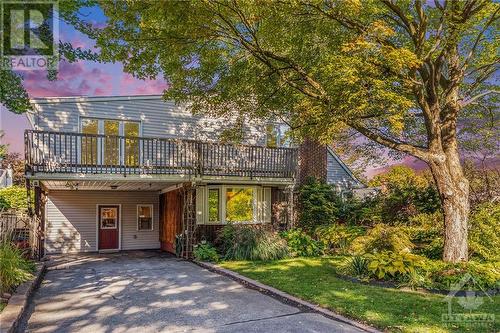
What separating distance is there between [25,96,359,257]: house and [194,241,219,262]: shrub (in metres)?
0.63

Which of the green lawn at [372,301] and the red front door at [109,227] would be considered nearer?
the green lawn at [372,301]

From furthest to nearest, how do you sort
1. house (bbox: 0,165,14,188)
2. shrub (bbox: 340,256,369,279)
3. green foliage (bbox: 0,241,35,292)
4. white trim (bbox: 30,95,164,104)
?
house (bbox: 0,165,14,188), white trim (bbox: 30,95,164,104), shrub (bbox: 340,256,369,279), green foliage (bbox: 0,241,35,292)

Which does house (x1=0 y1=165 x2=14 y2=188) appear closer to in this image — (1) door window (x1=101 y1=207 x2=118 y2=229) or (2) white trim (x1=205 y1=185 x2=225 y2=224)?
(1) door window (x1=101 y1=207 x2=118 y2=229)

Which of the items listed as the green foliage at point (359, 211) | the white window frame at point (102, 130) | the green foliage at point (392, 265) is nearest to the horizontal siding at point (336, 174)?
the green foliage at point (359, 211)

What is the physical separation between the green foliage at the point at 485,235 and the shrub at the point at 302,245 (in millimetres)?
5340

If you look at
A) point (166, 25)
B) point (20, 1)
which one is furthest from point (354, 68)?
point (20, 1)

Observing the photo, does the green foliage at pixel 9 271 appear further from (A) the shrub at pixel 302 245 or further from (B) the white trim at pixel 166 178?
(A) the shrub at pixel 302 245

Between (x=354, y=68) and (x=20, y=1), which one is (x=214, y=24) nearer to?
(x=354, y=68)

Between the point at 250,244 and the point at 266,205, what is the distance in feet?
10.8

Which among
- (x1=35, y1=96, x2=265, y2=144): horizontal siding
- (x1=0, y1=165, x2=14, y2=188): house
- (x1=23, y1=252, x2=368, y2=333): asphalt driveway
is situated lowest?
(x1=23, y1=252, x2=368, y2=333): asphalt driveway

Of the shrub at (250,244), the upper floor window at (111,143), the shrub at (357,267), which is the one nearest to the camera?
the shrub at (357,267)

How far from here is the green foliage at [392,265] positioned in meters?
8.48

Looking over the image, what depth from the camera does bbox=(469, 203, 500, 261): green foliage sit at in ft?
31.2

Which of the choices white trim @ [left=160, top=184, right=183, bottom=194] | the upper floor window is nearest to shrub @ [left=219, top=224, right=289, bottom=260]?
white trim @ [left=160, top=184, right=183, bottom=194]
